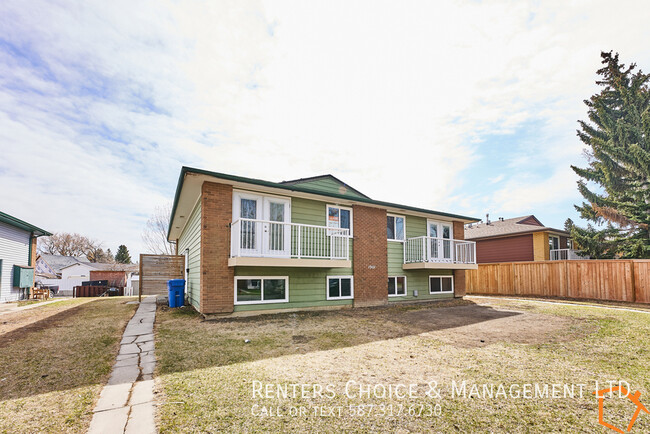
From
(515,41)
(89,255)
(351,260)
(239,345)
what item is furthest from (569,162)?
(89,255)

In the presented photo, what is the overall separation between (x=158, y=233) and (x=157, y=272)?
21769 mm

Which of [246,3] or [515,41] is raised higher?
[246,3]

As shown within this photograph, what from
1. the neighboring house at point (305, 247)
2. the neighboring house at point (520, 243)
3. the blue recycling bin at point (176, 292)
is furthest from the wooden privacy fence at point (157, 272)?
the neighboring house at point (520, 243)

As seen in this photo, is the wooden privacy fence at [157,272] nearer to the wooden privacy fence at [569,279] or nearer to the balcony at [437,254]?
the balcony at [437,254]

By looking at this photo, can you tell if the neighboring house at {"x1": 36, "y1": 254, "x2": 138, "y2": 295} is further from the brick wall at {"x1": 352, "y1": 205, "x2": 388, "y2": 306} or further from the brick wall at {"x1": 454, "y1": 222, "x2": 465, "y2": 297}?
the brick wall at {"x1": 454, "y1": 222, "x2": 465, "y2": 297}

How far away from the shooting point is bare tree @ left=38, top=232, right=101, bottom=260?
5166cm

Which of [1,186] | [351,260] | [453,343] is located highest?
[1,186]

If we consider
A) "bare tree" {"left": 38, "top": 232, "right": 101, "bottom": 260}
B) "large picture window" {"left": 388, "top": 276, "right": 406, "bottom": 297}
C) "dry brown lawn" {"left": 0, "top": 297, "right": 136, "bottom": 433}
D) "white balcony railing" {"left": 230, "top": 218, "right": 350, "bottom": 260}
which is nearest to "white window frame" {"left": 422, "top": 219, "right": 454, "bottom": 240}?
"large picture window" {"left": 388, "top": 276, "right": 406, "bottom": 297}

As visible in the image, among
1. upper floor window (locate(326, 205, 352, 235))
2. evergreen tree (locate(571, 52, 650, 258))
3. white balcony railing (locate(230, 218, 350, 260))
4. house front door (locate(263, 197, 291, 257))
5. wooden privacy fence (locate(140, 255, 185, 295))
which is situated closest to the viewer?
white balcony railing (locate(230, 218, 350, 260))

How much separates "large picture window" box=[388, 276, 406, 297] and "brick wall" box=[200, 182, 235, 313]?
22.4ft

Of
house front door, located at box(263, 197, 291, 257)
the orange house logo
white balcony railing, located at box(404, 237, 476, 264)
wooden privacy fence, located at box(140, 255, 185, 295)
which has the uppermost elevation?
house front door, located at box(263, 197, 291, 257)

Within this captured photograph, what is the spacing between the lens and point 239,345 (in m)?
5.87

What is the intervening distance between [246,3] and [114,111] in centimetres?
651

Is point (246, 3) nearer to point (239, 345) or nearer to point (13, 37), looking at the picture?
point (13, 37)
